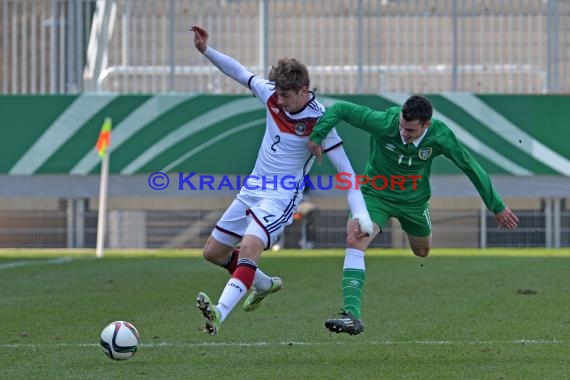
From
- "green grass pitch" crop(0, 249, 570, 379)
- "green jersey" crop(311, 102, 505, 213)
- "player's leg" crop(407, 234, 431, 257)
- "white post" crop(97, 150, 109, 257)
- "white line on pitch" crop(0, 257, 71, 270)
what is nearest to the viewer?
"green grass pitch" crop(0, 249, 570, 379)

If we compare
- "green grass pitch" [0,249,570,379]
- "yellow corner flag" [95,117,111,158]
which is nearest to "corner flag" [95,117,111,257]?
"yellow corner flag" [95,117,111,158]

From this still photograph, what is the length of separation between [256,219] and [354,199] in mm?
736

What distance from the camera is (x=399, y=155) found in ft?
30.9

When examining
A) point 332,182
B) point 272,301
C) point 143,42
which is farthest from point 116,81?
point 272,301

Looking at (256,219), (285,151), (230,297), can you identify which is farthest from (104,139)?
(230,297)

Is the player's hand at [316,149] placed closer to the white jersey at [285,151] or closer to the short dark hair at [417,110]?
the white jersey at [285,151]

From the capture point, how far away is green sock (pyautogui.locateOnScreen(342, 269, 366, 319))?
8.80 metres

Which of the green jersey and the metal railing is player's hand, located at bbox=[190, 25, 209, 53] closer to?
the green jersey

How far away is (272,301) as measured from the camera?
508 inches

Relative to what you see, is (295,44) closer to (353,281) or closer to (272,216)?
(272,216)

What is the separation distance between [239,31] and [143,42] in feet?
5.77

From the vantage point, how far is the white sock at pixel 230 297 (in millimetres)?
8461

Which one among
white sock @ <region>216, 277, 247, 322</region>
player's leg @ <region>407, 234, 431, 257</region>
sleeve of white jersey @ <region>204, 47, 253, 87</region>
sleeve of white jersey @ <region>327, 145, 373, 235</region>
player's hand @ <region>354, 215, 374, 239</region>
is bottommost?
white sock @ <region>216, 277, 247, 322</region>

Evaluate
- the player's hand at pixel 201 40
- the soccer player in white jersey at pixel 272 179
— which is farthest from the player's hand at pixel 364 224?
the player's hand at pixel 201 40
